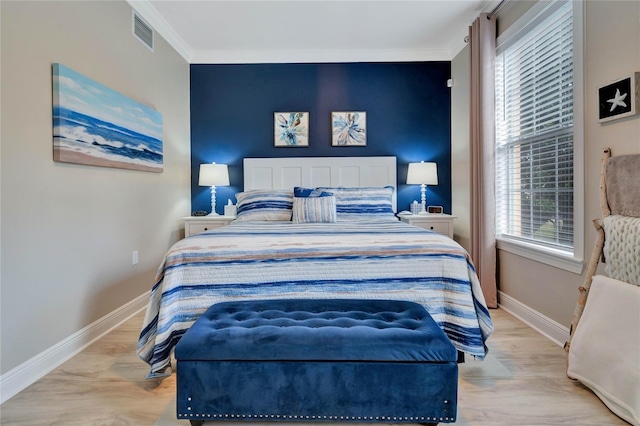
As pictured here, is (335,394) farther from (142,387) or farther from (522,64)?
(522,64)

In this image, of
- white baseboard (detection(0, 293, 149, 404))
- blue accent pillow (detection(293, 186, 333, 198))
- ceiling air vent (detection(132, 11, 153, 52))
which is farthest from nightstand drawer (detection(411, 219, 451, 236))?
ceiling air vent (detection(132, 11, 153, 52))

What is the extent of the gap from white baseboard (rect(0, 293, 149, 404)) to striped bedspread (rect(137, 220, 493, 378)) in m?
0.70

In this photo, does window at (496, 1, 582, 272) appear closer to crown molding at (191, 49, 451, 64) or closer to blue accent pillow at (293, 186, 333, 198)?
crown molding at (191, 49, 451, 64)

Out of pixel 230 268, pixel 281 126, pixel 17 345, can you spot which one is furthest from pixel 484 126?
pixel 17 345

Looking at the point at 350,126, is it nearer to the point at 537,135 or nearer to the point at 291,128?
the point at 291,128

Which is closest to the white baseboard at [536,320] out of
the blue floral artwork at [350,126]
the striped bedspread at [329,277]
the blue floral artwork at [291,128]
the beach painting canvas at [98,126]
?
the striped bedspread at [329,277]

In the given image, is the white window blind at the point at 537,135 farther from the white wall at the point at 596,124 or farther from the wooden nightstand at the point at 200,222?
the wooden nightstand at the point at 200,222

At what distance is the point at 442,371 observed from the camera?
1.37m

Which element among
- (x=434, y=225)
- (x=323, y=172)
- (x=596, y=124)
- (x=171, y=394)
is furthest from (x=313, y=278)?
(x=323, y=172)

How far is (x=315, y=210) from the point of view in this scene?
3166mm

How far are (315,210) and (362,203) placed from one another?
59 cm

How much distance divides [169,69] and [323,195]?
2.17 m

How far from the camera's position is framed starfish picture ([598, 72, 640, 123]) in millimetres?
1723

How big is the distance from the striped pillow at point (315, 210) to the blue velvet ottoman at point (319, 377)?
5.86ft
